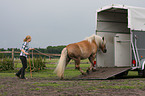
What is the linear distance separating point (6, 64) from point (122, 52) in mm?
8907

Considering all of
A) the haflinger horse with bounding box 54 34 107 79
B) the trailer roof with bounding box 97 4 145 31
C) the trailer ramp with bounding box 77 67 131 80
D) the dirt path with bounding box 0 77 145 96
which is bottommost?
the dirt path with bounding box 0 77 145 96

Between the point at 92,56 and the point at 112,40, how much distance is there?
1801 mm

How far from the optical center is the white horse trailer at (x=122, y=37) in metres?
10.1

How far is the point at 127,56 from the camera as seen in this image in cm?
1124

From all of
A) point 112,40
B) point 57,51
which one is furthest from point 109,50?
point 57,51

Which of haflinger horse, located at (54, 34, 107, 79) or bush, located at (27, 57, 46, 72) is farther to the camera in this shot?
bush, located at (27, 57, 46, 72)

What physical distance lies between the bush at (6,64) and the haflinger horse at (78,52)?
25.8ft

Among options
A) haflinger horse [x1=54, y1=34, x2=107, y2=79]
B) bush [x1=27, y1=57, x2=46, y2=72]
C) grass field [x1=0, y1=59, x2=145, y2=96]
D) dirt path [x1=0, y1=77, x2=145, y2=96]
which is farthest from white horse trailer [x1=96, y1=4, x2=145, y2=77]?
bush [x1=27, y1=57, x2=46, y2=72]

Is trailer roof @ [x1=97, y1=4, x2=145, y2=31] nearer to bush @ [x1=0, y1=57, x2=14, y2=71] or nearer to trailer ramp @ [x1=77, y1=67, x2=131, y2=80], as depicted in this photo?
trailer ramp @ [x1=77, y1=67, x2=131, y2=80]

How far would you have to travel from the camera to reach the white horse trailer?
10.1m

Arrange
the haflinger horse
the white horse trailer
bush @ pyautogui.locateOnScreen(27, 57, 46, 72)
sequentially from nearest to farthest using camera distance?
the haflinger horse
the white horse trailer
bush @ pyautogui.locateOnScreen(27, 57, 46, 72)

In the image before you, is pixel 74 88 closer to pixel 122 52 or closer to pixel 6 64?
pixel 122 52

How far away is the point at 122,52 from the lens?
36.7 ft

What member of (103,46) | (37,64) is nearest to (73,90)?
(103,46)
